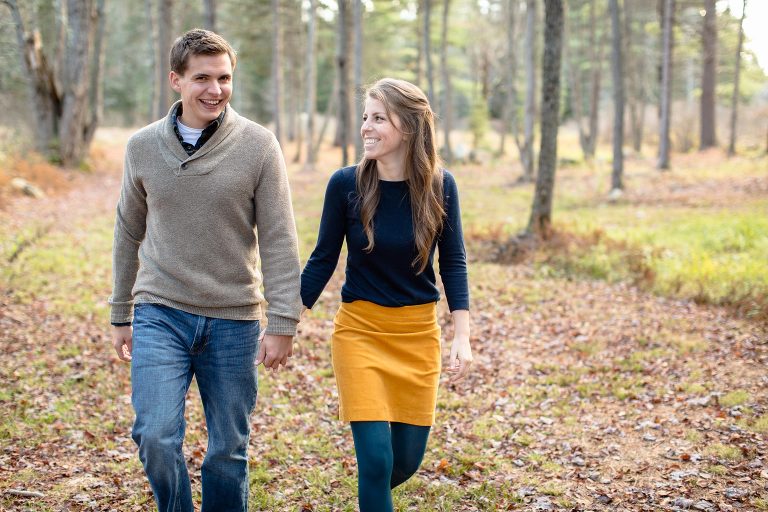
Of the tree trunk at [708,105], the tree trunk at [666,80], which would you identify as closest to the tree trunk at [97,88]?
the tree trunk at [666,80]

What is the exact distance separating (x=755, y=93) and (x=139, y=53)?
40.7m

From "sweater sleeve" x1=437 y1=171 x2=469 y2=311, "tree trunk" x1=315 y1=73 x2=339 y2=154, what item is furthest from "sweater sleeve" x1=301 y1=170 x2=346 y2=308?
"tree trunk" x1=315 y1=73 x2=339 y2=154

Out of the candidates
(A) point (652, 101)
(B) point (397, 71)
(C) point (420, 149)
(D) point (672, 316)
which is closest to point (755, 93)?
(A) point (652, 101)

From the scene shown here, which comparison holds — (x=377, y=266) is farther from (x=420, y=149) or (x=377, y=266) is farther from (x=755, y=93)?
(x=755, y=93)

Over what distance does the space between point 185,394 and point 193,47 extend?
171 cm

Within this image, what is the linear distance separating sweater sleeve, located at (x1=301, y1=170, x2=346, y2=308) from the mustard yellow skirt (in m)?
0.19

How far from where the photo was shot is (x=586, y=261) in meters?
→ 12.6

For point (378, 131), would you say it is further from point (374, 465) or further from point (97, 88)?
point (97, 88)

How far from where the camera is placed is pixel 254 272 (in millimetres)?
3838

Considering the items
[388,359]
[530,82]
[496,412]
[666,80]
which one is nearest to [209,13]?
[530,82]

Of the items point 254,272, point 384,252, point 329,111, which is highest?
point 329,111

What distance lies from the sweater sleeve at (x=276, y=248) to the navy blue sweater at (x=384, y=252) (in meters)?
0.18

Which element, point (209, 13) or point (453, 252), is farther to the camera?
point (209, 13)

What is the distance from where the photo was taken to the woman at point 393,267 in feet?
12.5
